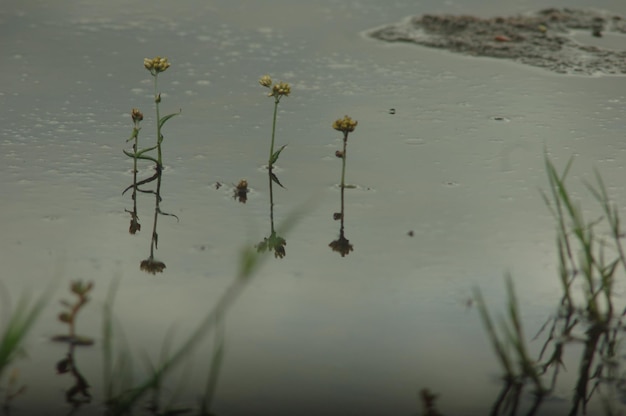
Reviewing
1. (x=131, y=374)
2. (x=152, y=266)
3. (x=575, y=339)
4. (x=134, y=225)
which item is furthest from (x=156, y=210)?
(x=575, y=339)

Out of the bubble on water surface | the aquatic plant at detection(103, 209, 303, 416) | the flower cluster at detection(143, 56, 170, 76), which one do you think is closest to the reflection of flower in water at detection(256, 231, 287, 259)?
the aquatic plant at detection(103, 209, 303, 416)

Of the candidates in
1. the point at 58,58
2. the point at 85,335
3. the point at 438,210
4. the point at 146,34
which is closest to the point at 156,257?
the point at 85,335

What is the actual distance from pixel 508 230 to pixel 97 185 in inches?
44.1

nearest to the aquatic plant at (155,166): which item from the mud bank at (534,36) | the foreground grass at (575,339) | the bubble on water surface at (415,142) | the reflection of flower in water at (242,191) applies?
the reflection of flower in water at (242,191)

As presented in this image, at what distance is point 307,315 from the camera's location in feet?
7.09

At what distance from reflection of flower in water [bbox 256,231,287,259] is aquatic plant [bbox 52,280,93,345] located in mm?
543

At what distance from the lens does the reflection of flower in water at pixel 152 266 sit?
7.70 feet

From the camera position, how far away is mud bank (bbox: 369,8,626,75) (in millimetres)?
4043

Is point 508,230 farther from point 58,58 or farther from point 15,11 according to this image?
point 15,11

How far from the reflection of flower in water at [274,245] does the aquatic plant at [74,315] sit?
1.78 feet

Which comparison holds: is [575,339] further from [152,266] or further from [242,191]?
[242,191]

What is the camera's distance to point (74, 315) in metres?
2.00

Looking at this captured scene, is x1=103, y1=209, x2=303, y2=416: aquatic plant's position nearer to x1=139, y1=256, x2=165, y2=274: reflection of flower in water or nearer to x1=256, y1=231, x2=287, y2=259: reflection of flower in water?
x1=139, y1=256, x2=165, y2=274: reflection of flower in water

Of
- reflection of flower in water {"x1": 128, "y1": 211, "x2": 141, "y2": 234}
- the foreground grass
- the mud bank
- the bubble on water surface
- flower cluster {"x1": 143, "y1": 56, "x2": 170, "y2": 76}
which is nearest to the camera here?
the foreground grass
